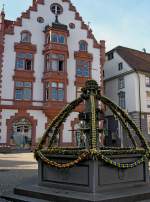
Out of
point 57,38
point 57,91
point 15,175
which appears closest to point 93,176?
point 15,175

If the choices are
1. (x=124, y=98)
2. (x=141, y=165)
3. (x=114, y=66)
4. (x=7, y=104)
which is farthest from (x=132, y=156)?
(x=114, y=66)

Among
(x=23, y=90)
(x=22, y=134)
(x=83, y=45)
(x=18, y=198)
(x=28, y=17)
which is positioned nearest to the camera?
(x=18, y=198)

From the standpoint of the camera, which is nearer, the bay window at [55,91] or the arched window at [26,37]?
the bay window at [55,91]

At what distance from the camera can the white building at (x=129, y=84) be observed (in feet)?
134

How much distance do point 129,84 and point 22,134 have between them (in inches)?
664

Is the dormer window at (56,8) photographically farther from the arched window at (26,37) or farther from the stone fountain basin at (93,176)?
the stone fountain basin at (93,176)

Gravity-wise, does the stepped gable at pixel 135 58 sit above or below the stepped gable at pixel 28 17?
below

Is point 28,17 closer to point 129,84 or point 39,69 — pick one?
point 39,69

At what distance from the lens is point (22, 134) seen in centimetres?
3416

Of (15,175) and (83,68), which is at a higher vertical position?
(83,68)

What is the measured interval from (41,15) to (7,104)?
12.0m

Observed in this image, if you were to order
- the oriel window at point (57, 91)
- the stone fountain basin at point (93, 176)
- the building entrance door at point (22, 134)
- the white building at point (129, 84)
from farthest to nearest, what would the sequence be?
the white building at point (129, 84) → the oriel window at point (57, 91) → the building entrance door at point (22, 134) → the stone fountain basin at point (93, 176)

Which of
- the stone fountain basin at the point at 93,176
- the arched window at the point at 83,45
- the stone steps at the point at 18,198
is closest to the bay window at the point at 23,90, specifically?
the arched window at the point at 83,45

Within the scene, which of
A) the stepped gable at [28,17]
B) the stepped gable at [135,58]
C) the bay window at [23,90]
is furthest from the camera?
the stepped gable at [135,58]
